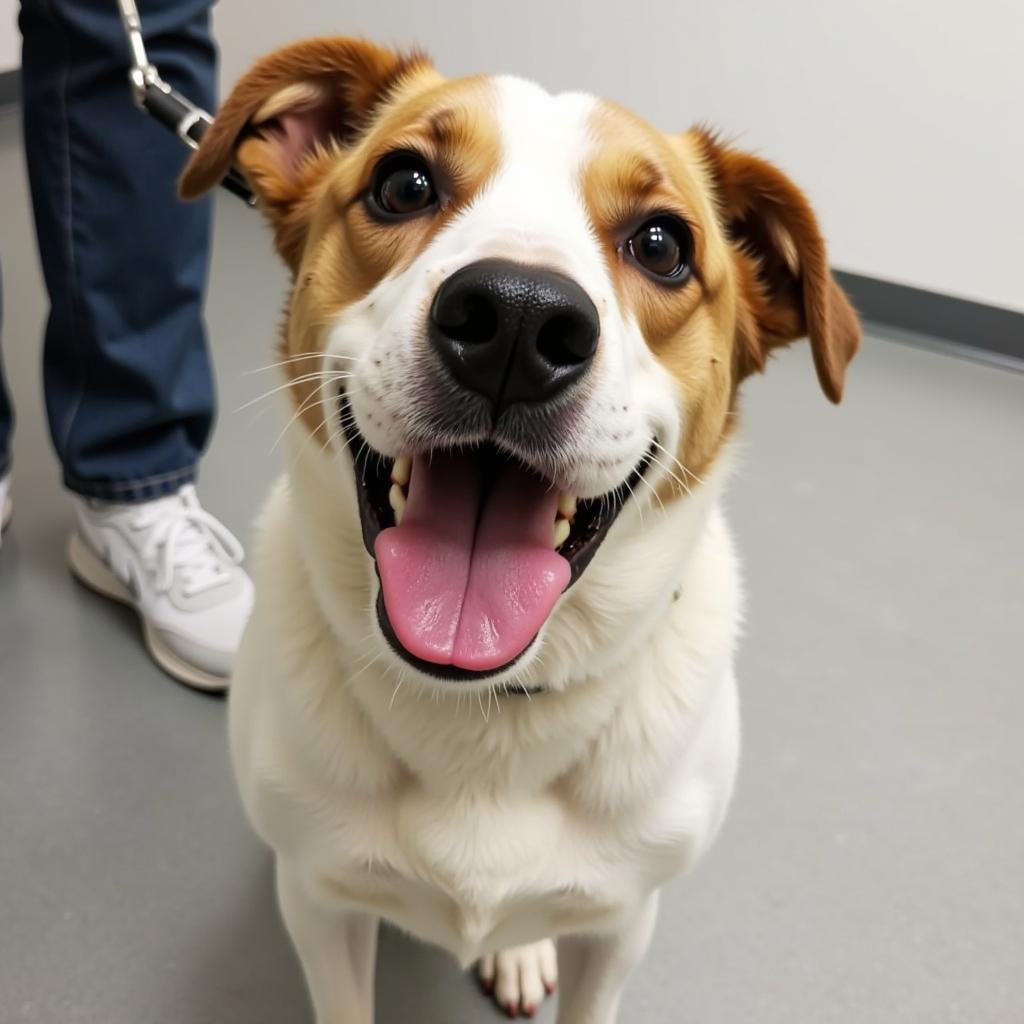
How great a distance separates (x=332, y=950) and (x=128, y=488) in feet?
2.97

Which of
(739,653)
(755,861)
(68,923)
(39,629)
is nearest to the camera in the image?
(68,923)

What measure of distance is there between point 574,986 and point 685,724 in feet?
1.12

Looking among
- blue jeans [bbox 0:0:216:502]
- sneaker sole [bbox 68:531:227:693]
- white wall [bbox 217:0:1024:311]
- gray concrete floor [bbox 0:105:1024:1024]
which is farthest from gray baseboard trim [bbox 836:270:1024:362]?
sneaker sole [bbox 68:531:227:693]

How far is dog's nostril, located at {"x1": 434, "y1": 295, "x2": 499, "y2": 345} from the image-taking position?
622 mm

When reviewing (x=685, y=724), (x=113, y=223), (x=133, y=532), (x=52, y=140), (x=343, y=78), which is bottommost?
(x=133, y=532)

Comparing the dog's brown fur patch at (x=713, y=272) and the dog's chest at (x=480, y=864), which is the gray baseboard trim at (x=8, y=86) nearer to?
the dog's brown fur patch at (x=713, y=272)

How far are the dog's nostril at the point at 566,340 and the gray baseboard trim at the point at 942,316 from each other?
2.56m

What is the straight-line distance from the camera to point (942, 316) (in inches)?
114

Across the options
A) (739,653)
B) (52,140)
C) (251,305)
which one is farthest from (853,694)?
(251,305)

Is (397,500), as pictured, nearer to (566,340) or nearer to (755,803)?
(566,340)

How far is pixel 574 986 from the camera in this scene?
0.99 meters

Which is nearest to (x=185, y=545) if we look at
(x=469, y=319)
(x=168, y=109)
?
(x=168, y=109)

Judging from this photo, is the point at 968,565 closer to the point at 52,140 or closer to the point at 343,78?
the point at 343,78

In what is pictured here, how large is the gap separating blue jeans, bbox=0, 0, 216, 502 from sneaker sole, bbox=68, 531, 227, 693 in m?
0.14
